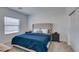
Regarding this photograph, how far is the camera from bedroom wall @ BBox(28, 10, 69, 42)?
1413 millimetres

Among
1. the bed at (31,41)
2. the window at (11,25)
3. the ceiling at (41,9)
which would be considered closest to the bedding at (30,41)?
the bed at (31,41)

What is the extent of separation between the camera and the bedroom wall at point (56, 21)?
1.41 m

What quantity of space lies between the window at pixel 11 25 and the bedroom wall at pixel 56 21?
24cm

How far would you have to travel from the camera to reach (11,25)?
1328 mm

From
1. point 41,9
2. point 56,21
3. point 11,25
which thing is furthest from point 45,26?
point 11,25

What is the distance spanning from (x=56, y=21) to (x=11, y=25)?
0.84 metres

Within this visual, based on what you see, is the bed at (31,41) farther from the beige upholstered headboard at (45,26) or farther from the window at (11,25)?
the window at (11,25)

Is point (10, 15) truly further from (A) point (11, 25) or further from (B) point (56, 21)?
(B) point (56, 21)

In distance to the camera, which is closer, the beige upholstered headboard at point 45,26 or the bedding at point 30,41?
the bedding at point 30,41

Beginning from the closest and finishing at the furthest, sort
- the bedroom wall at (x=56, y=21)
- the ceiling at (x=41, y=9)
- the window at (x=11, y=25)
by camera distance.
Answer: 1. the ceiling at (x=41, y=9)
2. the window at (x=11, y=25)
3. the bedroom wall at (x=56, y=21)

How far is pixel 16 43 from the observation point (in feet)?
4.60

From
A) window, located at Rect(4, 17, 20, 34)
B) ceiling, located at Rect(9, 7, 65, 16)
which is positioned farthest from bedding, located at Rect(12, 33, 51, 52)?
ceiling, located at Rect(9, 7, 65, 16)
